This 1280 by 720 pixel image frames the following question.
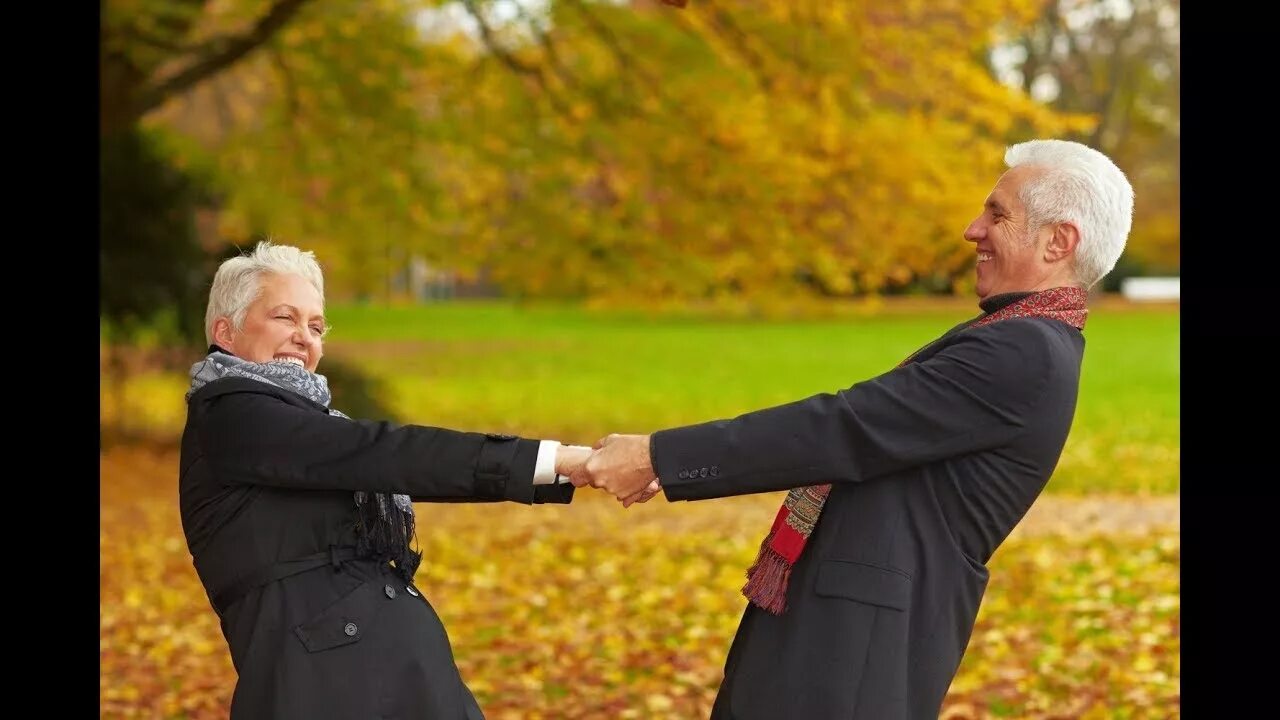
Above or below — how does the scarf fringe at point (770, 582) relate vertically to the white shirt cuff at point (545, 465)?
below

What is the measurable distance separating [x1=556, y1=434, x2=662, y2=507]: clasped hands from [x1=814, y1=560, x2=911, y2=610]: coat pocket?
0.42 m

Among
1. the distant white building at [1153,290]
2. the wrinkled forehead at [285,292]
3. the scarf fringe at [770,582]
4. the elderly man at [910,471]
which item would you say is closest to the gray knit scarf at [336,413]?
the wrinkled forehead at [285,292]

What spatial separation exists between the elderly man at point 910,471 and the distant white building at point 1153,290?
129 feet

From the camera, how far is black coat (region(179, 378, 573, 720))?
8.64 feet

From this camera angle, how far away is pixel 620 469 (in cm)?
283

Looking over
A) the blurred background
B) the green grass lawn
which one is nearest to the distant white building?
the green grass lawn

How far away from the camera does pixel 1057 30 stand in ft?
104

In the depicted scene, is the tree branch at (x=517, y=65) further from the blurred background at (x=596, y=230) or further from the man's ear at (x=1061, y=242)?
the man's ear at (x=1061, y=242)

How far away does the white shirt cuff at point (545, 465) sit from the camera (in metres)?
2.72

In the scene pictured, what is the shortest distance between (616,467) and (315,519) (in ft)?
2.02

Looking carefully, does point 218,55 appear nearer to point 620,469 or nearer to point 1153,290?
point 620,469

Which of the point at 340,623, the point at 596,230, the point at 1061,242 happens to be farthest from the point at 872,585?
the point at 596,230

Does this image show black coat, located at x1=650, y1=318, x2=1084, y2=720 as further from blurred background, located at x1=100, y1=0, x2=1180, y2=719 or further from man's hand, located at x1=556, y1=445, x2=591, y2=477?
blurred background, located at x1=100, y1=0, x2=1180, y2=719
